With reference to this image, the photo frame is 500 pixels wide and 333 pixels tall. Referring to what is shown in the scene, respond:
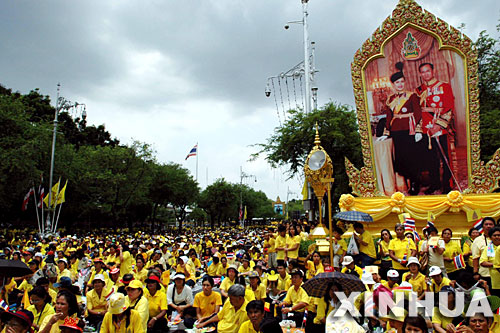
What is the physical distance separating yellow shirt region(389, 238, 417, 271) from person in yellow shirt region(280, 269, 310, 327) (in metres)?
3.05

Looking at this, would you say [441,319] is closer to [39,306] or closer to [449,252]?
[449,252]

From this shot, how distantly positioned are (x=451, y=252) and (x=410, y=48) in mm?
14487

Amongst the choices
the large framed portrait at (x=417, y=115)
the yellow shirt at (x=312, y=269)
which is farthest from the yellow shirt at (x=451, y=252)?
the large framed portrait at (x=417, y=115)

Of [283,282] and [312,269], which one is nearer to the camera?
[283,282]

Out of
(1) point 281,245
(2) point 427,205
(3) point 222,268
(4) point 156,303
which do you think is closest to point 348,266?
(4) point 156,303

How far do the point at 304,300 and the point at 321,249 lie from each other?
12.1ft

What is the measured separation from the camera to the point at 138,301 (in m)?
5.72

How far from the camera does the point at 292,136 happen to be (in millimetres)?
26062

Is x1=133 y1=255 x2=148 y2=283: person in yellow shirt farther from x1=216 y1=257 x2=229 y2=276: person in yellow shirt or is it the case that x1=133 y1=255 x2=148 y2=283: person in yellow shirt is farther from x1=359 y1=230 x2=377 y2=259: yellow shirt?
x1=359 y1=230 x2=377 y2=259: yellow shirt

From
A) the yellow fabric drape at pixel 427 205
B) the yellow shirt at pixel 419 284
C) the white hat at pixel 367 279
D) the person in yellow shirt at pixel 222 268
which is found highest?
the yellow fabric drape at pixel 427 205

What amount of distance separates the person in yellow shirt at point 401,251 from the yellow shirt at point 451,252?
638mm

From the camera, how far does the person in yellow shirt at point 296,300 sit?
678cm

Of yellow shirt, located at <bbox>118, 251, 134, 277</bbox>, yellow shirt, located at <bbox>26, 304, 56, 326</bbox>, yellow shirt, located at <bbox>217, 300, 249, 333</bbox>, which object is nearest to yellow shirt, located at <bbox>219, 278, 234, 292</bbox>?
yellow shirt, located at <bbox>217, 300, 249, 333</bbox>

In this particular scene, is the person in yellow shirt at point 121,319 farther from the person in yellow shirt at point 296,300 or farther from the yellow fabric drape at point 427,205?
the yellow fabric drape at point 427,205
